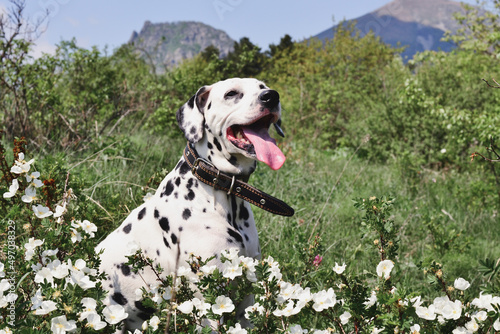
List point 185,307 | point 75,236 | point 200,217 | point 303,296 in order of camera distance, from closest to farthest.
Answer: point 185,307, point 303,296, point 75,236, point 200,217

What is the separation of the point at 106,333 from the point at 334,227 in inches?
135

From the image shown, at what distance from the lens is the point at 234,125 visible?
2564mm

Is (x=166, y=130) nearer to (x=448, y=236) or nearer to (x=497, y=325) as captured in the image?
(x=448, y=236)

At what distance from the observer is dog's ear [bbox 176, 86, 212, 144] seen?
8.36 feet

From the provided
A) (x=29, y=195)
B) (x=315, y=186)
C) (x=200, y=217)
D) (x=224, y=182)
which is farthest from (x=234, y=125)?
(x=315, y=186)

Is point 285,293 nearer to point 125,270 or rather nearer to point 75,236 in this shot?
point 75,236

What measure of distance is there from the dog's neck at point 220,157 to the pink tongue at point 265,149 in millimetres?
146

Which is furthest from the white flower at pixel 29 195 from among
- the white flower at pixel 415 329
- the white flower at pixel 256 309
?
the white flower at pixel 415 329

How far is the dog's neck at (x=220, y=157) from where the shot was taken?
2.52 metres

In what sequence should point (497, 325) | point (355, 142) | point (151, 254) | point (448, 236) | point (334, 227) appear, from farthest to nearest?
point (355, 142) < point (334, 227) < point (448, 236) < point (151, 254) < point (497, 325)

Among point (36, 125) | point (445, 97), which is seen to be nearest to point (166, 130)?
point (36, 125)

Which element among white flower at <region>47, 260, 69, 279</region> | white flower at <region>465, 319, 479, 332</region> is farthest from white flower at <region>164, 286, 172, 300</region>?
white flower at <region>465, 319, 479, 332</region>

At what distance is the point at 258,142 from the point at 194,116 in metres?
0.48

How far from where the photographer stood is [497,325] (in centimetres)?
143
